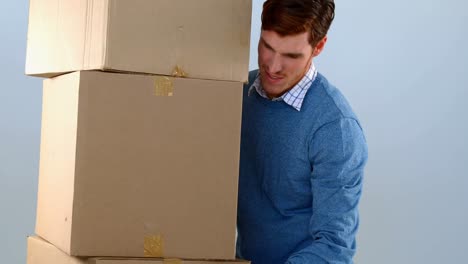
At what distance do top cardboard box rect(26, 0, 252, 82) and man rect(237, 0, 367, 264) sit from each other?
0.15 meters

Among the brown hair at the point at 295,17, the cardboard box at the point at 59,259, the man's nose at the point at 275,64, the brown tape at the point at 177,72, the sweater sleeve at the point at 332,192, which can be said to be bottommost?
the cardboard box at the point at 59,259

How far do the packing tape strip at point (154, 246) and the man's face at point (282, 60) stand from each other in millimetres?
429

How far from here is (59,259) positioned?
1.55 m

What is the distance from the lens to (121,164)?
1.46 m

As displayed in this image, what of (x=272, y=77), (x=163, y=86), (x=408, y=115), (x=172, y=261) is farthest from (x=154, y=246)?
A: (x=408, y=115)

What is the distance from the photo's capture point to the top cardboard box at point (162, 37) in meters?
1.44

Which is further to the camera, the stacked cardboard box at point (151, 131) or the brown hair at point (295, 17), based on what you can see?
the brown hair at point (295, 17)

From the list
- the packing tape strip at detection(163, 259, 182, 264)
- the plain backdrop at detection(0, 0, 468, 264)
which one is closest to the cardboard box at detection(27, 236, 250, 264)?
the packing tape strip at detection(163, 259, 182, 264)

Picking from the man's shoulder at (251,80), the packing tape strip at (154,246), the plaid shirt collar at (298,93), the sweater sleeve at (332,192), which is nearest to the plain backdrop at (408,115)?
the man's shoulder at (251,80)

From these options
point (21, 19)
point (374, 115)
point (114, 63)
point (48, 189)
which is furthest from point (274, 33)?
point (374, 115)

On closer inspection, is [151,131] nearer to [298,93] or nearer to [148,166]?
[148,166]

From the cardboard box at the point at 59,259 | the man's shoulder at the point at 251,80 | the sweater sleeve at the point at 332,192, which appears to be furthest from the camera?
the man's shoulder at the point at 251,80

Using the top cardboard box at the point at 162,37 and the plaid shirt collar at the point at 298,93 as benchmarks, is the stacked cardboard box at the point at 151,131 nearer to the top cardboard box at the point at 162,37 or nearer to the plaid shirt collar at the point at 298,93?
the top cardboard box at the point at 162,37

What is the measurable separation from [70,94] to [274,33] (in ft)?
1.39
